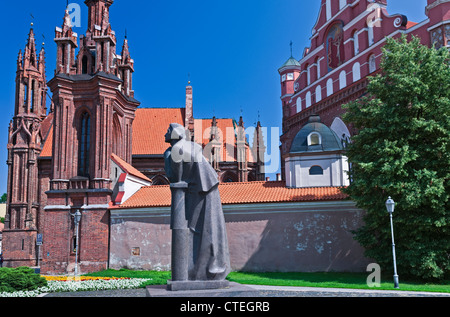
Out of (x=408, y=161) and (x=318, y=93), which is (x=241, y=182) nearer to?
(x=318, y=93)

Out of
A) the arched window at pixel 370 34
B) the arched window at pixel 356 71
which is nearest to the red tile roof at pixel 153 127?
the arched window at pixel 356 71

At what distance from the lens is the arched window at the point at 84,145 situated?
28.9 m

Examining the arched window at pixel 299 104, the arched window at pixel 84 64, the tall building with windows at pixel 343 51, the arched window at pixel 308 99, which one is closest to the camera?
the tall building with windows at pixel 343 51

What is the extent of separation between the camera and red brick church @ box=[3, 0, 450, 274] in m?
23.6

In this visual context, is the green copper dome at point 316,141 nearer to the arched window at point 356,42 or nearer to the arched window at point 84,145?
the arched window at point 356,42

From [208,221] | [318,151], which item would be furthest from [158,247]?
[208,221]

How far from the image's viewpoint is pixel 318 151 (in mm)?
26766

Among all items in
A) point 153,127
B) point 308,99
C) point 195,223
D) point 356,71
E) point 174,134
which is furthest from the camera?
point 153,127

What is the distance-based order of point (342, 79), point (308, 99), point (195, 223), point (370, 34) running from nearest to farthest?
point (195, 223)
point (370, 34)
point (342, 79)
point (308, 99)

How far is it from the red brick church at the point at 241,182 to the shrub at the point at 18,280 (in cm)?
969

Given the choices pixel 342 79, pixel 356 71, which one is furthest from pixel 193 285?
pixel 342 79

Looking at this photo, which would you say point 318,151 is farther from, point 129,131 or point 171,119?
point 171,119

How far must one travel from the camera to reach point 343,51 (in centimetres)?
3072

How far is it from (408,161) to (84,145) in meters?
20.6
